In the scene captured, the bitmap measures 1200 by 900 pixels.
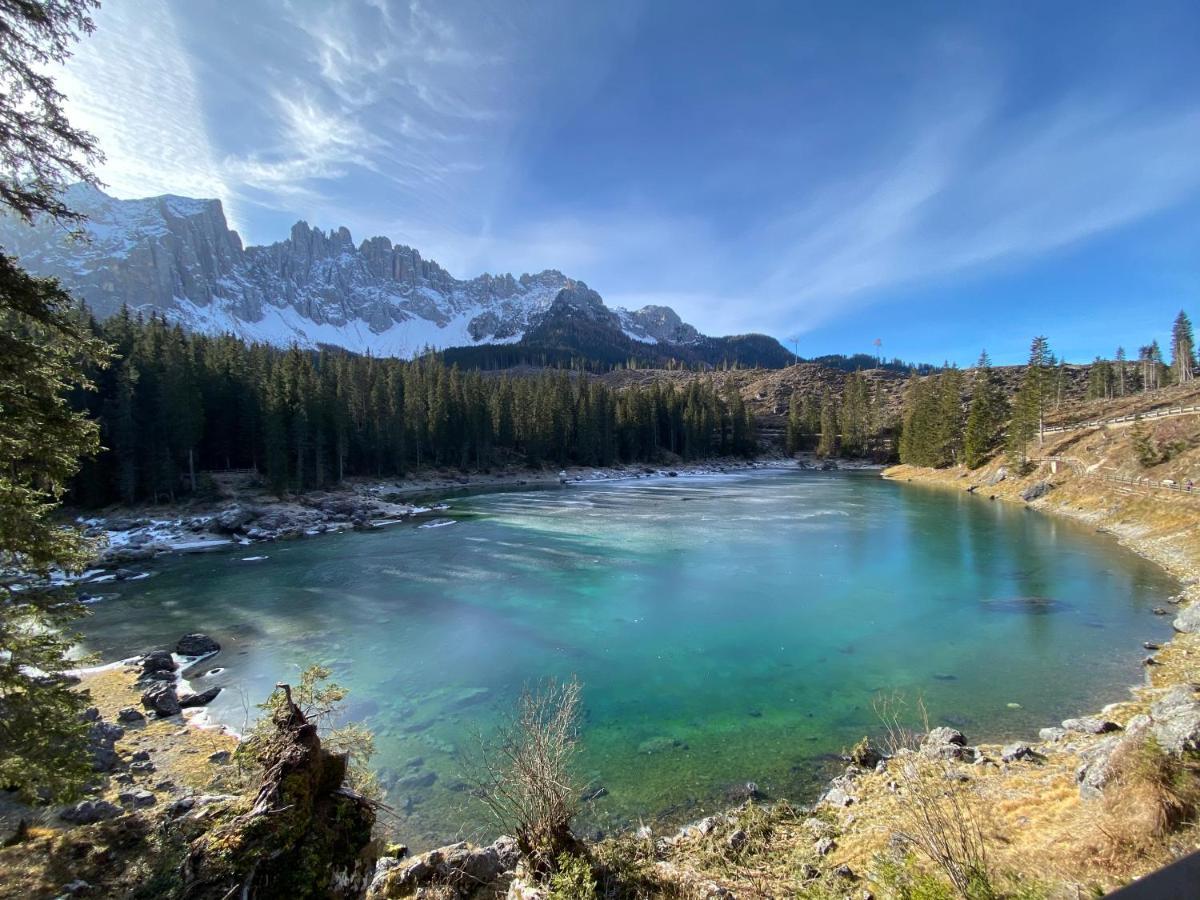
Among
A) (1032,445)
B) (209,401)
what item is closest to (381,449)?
(209,401)

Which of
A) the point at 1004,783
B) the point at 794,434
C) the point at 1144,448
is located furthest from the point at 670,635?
the point at 794,434

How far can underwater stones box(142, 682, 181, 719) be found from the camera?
1366 centimetres

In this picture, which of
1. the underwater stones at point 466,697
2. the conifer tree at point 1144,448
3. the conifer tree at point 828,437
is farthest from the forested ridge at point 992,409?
the underwater stones at point 466,697

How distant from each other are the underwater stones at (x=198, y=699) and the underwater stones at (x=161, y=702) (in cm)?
16

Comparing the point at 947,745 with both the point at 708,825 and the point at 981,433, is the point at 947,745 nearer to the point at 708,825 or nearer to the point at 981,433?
the point at 708,825

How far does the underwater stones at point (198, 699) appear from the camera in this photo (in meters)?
14.1

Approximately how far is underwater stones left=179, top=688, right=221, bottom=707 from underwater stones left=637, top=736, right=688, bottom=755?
11799 mm

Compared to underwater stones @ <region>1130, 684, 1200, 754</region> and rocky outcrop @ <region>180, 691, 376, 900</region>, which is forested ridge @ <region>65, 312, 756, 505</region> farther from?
underwater stones @ <region>1130, 684, 1200, 754</region>

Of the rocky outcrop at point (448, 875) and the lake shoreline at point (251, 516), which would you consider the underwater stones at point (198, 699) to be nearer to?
the rocky outcrop at point (448, 875)

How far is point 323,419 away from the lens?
2306 inches

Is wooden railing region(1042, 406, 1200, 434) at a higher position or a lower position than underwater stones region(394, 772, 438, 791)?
higher

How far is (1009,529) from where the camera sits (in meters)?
36.4

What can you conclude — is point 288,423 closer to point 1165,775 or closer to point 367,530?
point 367,530

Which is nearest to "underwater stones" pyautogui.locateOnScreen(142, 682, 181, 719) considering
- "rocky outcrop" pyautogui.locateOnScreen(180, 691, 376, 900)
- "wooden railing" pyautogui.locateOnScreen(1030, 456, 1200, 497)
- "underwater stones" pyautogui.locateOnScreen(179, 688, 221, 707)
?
"underwater stones" pyautogui.locateOnScreen(179, 688, 221, 707)
